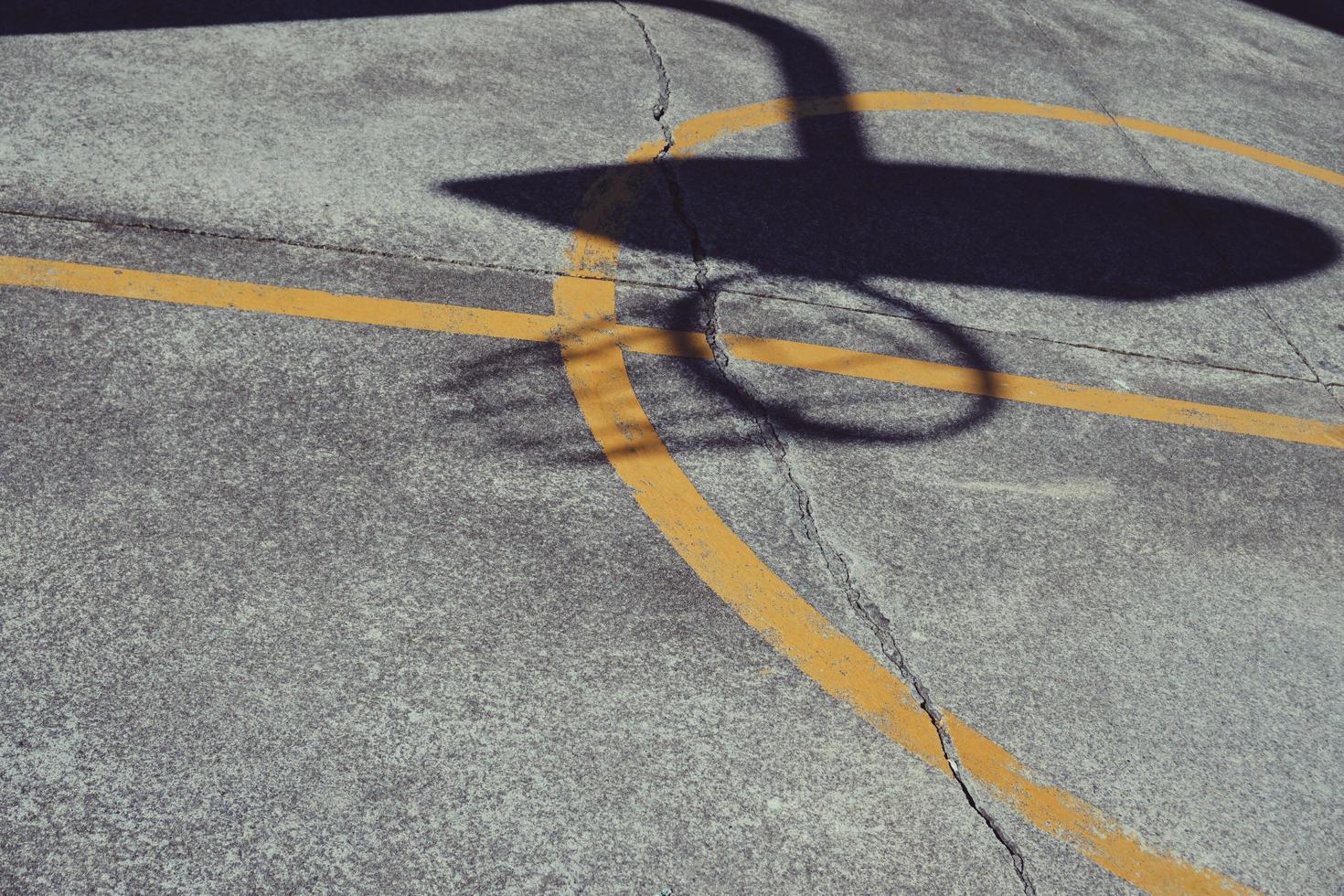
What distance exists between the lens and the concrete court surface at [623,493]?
102 inches

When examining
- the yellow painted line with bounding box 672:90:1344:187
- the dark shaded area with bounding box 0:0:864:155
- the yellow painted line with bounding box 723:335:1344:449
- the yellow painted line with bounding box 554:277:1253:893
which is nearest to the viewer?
the yellow painted line with bounding box 554:277:1253:893

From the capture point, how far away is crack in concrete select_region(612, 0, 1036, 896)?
2773mm

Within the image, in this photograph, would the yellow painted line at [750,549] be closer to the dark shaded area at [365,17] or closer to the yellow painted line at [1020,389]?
the yellow painted line at [1020,389]

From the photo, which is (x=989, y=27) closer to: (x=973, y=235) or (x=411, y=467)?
(x=973, y=235)

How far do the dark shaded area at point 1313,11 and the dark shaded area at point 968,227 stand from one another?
363cm

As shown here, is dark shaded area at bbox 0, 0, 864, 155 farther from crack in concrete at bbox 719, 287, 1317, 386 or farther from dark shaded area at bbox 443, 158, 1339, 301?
crack in concrete at bbox 719, 287, 1317, 386

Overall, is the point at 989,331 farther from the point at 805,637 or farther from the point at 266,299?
the point at 266,299

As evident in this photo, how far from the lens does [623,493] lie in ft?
11.3

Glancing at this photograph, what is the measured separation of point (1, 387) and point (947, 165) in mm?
4060

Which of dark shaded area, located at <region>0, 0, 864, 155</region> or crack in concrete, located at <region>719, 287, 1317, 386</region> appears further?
dark shaded area, located at <region>0, 0, 864, 155</region>

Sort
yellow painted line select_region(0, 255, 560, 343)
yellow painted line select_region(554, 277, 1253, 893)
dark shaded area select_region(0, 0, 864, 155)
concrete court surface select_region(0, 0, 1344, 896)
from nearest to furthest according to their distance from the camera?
concrete court surface select_region(0, 0, 1344, 896), yellow painted line select_region(554, 277, 1253, 893), yellow painted line select_region(0, 255, 560, 343), dark shaded area select_region(0, 0, 864, 155)

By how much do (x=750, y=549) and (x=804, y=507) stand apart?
0.91 ft

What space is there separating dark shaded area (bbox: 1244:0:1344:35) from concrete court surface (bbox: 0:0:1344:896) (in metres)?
3.18

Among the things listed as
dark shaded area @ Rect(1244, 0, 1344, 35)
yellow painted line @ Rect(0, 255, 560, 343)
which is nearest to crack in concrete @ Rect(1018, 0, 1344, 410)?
dark shaded area @ Rect(1244, 0, 1344, 35)
